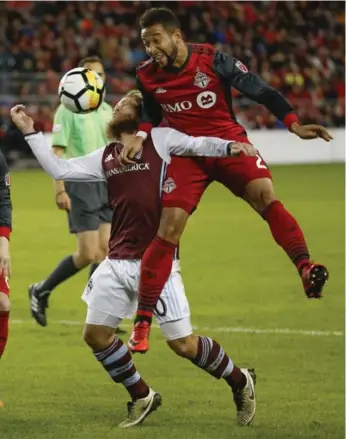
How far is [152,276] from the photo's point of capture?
626 centimetres

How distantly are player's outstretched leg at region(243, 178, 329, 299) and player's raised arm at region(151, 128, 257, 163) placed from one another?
13.8 inches

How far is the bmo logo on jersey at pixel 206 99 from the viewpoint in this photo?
679 centimetres

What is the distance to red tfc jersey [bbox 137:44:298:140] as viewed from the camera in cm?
675

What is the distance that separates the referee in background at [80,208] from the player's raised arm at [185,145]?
3.15 metres

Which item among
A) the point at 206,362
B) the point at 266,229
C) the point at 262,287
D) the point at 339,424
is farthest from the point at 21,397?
the point at 266,229

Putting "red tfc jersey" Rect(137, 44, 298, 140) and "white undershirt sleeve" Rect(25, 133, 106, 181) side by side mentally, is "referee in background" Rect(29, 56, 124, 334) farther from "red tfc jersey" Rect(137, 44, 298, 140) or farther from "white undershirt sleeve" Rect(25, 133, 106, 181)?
"white undershirt sleeve" Rect(25, 133, 106, 181)

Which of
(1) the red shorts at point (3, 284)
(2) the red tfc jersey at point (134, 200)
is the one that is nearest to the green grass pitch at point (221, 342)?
(1) the red shorts at point (3, 284)

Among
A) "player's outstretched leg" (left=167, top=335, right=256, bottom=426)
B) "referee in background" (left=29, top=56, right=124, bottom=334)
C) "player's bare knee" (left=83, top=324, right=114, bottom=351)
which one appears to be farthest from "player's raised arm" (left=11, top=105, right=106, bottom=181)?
"referee in background" (left=29, top=56, right=124, bottom=334)

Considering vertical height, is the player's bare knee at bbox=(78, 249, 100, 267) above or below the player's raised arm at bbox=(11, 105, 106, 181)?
below

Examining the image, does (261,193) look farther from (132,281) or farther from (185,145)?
(132,281)

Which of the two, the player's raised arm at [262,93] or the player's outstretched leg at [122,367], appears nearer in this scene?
the player's outstretched leg at [122,367]

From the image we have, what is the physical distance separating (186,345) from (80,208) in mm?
3738

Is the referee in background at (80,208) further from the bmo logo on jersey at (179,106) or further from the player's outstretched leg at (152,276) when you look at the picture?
the player's outstretched leg at (152,276)

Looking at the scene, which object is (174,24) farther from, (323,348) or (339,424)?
(323,348)
